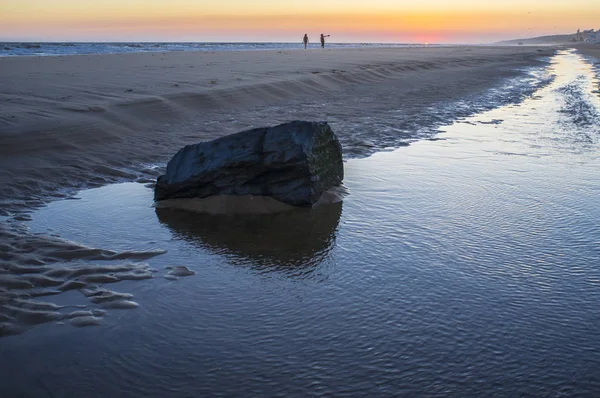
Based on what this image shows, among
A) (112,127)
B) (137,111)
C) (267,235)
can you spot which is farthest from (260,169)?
(137,111)

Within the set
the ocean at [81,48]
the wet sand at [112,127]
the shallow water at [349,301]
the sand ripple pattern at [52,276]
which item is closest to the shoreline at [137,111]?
the wet sand at [112,127]

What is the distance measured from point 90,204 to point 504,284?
385 centimetres

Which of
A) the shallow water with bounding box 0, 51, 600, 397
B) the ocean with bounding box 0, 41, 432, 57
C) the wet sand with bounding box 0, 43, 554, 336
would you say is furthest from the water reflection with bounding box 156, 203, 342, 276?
the ocean with bounding box 0, 41, 432, 57

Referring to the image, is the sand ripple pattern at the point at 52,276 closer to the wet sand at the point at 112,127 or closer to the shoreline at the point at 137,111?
the wet sand at the point at 112,127

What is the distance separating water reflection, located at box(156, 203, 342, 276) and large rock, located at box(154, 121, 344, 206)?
0.81 ft

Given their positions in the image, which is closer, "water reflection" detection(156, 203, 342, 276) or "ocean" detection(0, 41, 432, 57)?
"water reflection" detection(156, 203, 342, 276)

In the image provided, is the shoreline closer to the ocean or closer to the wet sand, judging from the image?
the wet sand

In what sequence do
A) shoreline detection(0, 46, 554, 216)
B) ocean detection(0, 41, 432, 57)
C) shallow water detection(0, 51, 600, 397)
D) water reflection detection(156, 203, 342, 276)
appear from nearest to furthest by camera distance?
shallow water detection(0, 51, 600, 397), water reflection detection(156, 203, 342, 276), shoreline detection(0, 46, 554, 216), ocean detection(0, 41, 432, 57)

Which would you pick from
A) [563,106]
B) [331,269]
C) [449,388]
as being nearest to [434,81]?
[563,106]

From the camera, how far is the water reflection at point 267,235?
3986mm

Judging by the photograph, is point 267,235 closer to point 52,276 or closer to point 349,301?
point 349,301

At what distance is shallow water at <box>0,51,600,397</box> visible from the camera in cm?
254

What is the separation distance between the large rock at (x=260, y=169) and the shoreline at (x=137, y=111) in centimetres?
116

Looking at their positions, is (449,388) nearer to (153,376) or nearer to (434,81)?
(153,376)
